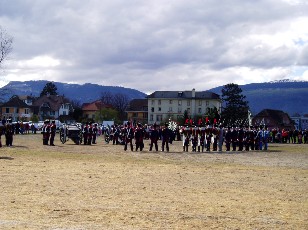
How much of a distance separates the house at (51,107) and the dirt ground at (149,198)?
119321 millimetres

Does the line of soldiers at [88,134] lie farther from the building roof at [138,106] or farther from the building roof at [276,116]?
the building roof at [138,106]

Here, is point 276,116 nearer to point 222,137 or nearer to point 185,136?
point 222,137

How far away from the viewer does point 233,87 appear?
108875 millimetres

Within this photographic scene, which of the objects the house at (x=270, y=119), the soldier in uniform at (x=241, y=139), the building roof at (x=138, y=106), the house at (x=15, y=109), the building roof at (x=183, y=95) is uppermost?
the building roof at (x=183, y=95)

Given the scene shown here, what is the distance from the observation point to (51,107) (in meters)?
141

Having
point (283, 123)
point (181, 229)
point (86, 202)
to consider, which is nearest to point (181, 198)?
point (86, 202)

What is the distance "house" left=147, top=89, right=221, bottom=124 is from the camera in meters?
136

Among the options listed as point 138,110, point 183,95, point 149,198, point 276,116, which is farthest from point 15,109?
point 149,198

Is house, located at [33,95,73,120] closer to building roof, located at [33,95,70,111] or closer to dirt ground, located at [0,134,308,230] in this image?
building roof, located at [33,95,70,111]

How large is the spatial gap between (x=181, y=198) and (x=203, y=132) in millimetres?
21553

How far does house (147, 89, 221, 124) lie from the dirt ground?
379 ft

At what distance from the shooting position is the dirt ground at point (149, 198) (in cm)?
1017

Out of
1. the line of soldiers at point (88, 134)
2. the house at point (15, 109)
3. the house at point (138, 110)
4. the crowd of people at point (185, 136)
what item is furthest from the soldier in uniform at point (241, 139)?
the house at point (138, 110)

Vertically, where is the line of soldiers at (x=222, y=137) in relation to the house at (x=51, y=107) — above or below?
below
